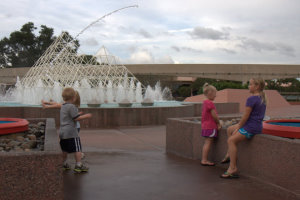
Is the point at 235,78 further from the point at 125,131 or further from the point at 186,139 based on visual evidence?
the point at 186,139

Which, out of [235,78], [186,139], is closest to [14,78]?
[235,78]

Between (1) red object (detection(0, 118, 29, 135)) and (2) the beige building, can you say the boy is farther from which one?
(2) the beige building

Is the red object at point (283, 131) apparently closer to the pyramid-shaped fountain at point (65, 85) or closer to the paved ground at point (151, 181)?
the paved ground at point (151, 181)

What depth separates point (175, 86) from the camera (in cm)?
6681

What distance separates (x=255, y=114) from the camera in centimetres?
488

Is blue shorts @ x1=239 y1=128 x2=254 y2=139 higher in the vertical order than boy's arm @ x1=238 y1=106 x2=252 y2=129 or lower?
lower

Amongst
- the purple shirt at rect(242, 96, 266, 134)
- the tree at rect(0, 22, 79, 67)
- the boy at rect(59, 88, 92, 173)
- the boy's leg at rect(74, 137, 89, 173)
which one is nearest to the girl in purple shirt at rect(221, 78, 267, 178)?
the purple shirt at rect(242, 96, 266, 134)

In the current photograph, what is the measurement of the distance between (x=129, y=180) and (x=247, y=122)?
193 cm

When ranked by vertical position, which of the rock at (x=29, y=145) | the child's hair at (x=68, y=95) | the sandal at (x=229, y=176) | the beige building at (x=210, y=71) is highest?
the beige building at (x=210, y=71)

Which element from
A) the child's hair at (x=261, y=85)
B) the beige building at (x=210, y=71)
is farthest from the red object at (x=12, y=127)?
the beige building at (x=210, y=71)

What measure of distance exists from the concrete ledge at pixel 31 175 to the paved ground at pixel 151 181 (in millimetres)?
687

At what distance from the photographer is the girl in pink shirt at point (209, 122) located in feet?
Result: 18.8

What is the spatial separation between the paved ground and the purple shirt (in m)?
0.76

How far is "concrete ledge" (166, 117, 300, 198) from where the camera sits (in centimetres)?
423
